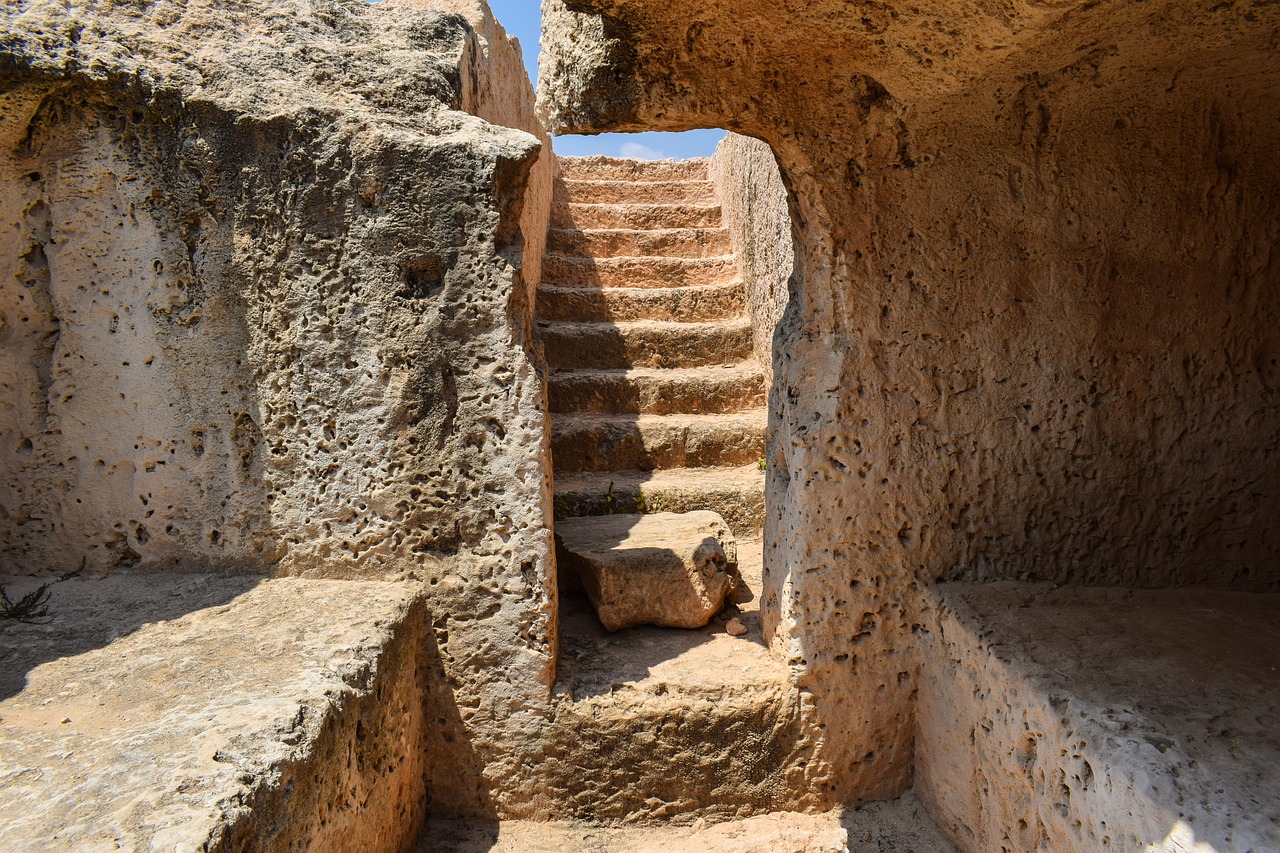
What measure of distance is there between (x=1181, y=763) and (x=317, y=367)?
7.49 feet

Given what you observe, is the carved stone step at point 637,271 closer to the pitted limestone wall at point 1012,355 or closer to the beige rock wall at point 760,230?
the beige rock wall at point 760,230

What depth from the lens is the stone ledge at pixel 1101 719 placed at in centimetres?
150

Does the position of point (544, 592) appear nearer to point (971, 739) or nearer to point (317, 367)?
point (317, 367)

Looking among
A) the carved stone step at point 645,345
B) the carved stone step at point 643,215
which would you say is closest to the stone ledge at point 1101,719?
the carved stone step at point 645,345

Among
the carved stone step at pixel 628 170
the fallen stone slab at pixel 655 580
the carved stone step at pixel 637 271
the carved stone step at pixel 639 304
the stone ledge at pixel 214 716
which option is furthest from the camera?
the carved stone step at pixel 628 170

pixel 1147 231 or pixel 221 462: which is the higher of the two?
pixel 1147 231

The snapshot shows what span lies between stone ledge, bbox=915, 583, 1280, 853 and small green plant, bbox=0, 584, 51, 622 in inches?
99.2

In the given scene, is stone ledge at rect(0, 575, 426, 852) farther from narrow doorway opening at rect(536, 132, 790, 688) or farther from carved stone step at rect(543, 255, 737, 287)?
carved stone step at rect(543, 255, 737, 287)

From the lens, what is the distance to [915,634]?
8.18ft

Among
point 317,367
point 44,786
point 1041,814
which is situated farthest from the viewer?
point 317,367

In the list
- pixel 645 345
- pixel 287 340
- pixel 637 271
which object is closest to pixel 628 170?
pixel 637 271

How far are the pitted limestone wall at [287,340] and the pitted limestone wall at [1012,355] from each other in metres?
0.81

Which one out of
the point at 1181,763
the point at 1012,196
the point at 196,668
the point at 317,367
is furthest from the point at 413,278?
the point at 1181,763

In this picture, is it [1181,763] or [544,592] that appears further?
[544,592]
